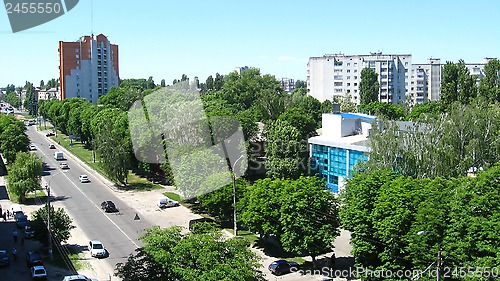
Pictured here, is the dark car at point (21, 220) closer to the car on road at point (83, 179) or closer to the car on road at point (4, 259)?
the car on road at point (4, 259)

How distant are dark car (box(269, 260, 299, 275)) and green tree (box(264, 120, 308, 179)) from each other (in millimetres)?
11777

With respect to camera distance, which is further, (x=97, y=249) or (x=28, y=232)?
(x=28, y=232)

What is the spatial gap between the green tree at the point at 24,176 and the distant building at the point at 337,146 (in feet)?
50.5

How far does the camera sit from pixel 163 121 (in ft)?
108

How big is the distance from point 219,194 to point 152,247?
32.7ft

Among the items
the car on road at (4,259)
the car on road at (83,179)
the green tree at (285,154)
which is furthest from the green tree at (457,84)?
the car on road at (4,259)

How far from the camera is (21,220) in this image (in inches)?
945

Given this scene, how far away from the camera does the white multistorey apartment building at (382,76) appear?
64.7 m

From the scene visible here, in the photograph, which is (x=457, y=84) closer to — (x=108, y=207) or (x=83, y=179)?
(x=108, y=207)

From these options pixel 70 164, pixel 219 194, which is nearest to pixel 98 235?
pixel 219 194

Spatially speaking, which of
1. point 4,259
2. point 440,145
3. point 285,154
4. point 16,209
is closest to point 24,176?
point 16,209

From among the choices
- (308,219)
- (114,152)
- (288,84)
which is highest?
(288,84)

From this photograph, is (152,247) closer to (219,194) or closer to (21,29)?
(21,29)

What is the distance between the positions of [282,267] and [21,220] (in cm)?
1306
